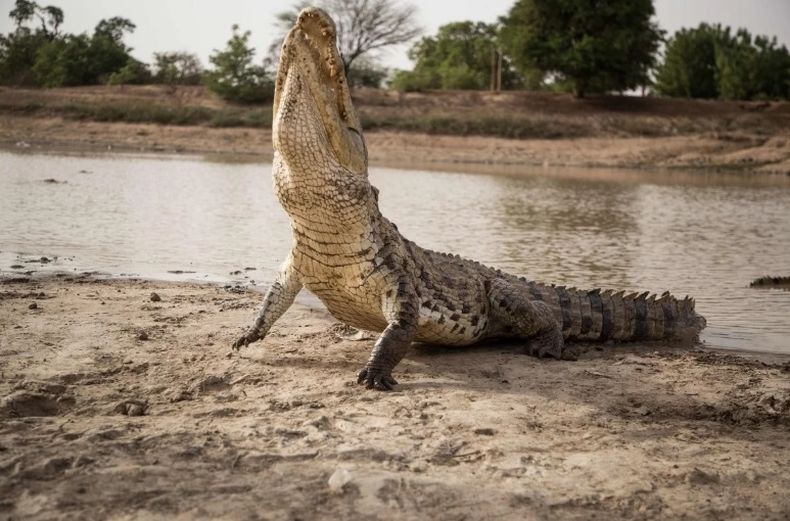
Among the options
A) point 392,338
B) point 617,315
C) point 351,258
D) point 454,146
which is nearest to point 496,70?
point 454,146

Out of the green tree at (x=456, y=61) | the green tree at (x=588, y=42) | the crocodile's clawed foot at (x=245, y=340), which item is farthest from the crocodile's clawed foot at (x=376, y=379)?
the green tree at (x=456, y=61)

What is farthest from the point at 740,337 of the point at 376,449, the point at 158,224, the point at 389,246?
the point at 158,224

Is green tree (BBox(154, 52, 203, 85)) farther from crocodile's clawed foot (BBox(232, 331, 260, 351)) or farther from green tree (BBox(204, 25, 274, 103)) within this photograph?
crocodile's clawed foot (BBox(232, 331, 260, 351))

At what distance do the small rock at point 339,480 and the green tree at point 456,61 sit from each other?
135 feet

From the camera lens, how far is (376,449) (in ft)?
10.2

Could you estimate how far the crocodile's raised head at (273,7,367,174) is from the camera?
13.5ft

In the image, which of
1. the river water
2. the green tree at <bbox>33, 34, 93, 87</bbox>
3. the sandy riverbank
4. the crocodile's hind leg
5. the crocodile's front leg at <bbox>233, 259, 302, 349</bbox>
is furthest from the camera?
the green tree at <bbox>33, 34, 93, 87</bbox>

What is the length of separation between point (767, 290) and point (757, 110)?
37.1 metres

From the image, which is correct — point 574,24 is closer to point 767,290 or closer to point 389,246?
point 767,290

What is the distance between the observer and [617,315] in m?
5.59

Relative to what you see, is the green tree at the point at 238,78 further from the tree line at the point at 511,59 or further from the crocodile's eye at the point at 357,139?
the crocodile's eye at the point at 357,139

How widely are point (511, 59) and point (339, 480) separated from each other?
40915 mm

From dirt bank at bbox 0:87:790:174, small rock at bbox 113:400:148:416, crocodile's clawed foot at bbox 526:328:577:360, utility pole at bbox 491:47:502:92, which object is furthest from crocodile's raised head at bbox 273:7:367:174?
utility pole at bbox 491:47:502:92

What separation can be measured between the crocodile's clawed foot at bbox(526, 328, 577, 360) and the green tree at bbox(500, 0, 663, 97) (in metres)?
35.3
